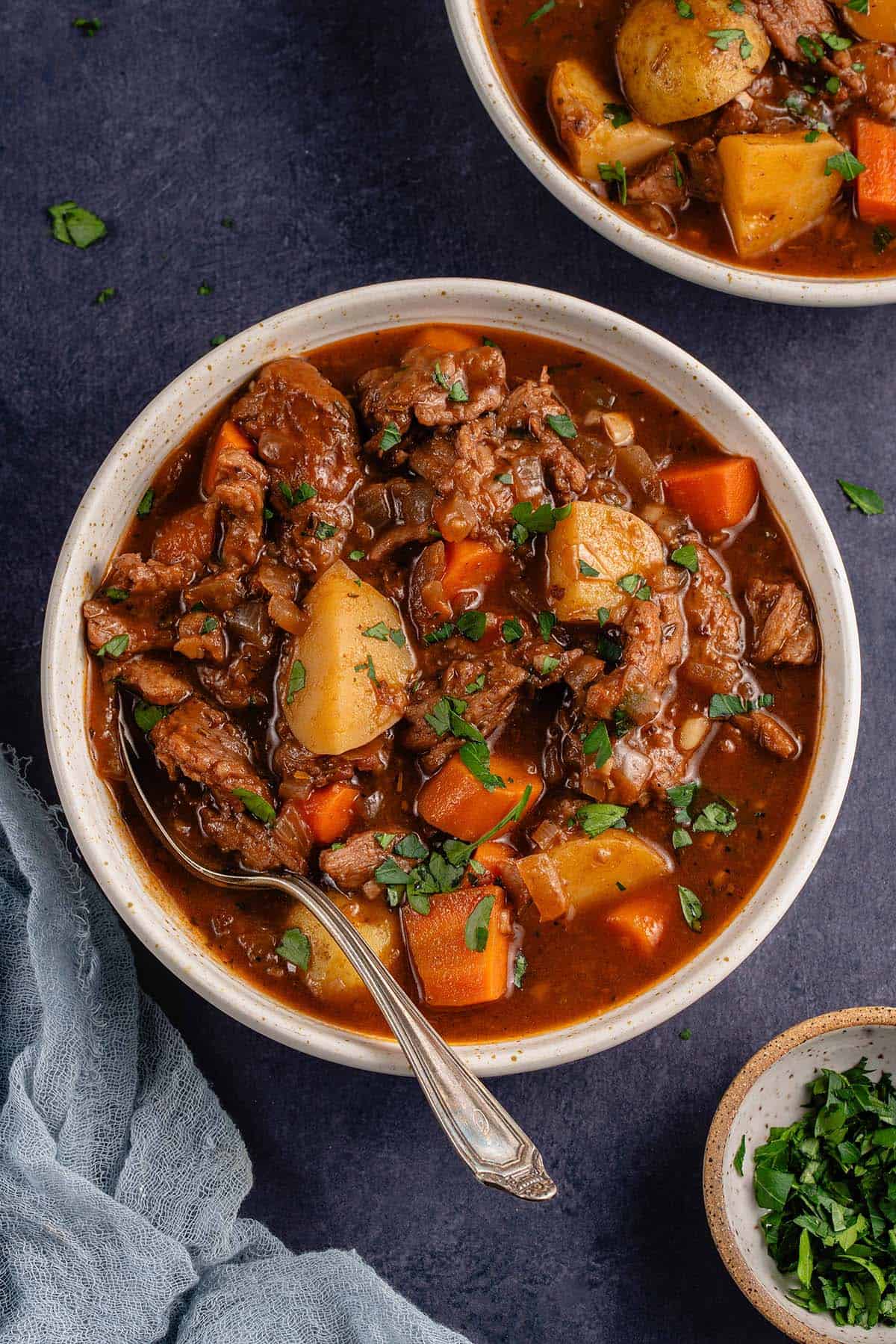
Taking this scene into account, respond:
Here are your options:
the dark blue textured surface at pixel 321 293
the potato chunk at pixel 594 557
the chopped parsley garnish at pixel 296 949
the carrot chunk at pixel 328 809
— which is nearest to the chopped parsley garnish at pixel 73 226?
the dark blue textured surface at pixel 321 293

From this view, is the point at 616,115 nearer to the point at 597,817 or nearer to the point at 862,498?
the point at 862,498

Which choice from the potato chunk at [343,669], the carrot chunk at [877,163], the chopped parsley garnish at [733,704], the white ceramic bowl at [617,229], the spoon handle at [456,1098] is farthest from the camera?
the carrot chunk at [877,163]

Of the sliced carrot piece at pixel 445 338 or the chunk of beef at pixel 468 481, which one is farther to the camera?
the sliced carrot piece at pixel 445 338

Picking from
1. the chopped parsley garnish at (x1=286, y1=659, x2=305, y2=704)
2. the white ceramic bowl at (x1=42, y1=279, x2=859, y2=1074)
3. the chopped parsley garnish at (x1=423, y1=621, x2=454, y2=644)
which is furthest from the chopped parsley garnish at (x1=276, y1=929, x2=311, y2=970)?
the chopped parsley garnish at (x1=423, y1=621, x2=454, y2=644)

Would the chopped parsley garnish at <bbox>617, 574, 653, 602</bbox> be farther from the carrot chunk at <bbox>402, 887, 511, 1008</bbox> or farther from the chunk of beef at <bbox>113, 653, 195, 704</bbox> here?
the chunk of beef at <bbox>113, 653, 195, 704</bbox>

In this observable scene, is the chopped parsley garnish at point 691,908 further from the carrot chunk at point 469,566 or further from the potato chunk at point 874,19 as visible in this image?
the potato chunk at point 874,19

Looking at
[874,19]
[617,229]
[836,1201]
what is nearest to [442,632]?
[617,229]

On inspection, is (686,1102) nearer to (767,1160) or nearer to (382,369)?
(767,1160)
